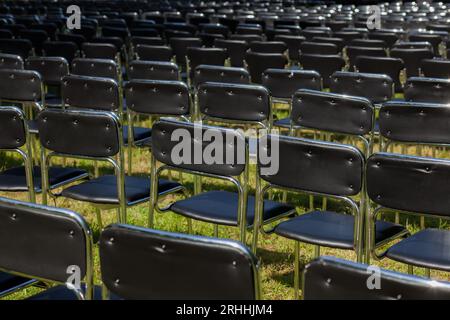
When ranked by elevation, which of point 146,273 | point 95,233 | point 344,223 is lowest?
point 95,233

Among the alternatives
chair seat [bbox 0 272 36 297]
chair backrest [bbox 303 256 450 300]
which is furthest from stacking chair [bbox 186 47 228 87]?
chair backrest [bbox 303 256 450 300]

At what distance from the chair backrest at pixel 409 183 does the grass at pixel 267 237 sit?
3.21 feet

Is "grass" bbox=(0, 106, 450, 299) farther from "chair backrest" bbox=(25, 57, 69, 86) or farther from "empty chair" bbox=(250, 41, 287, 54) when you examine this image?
"empty chair" bbox=(250, 41, 287, 54)

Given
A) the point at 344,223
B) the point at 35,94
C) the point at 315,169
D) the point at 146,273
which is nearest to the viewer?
the point at 146,273

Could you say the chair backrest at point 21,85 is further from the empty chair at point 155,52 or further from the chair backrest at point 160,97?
the empty chair at point 155,52

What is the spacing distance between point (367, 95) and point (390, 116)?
1590 mm

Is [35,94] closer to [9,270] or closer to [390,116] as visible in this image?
[390,116]

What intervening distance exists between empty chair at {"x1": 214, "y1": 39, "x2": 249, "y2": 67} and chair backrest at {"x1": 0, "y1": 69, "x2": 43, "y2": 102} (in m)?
3.95

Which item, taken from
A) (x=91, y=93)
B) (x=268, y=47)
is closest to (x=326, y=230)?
(x=91, y=93)

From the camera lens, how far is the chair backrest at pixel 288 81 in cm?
712

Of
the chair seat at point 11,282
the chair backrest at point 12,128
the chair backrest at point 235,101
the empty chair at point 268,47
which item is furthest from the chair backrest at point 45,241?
the empty chair at point 268,47

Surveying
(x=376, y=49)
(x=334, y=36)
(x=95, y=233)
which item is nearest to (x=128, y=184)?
(x=95, y=233)

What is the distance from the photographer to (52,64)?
7.74m

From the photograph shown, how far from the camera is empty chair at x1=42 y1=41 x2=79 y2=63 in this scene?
932 cm
